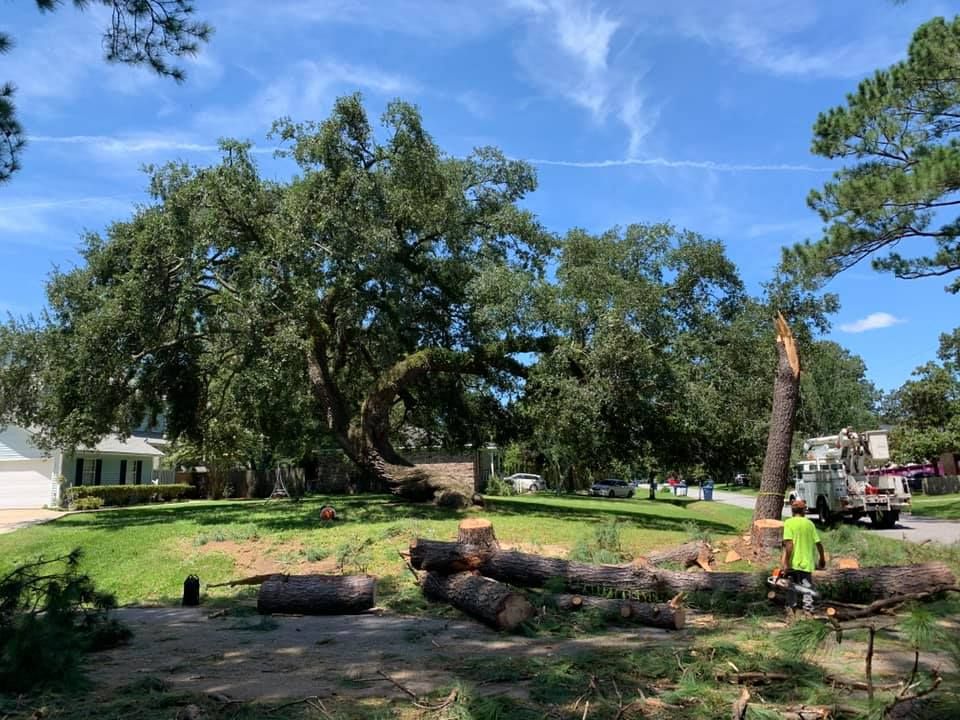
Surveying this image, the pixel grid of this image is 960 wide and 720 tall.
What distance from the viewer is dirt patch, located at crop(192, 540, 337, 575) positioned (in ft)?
41.9

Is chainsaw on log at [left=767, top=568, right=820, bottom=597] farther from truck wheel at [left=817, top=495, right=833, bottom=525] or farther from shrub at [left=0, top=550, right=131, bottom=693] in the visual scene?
truck wheel at [left=817, top=495, right=833, bottom=525]

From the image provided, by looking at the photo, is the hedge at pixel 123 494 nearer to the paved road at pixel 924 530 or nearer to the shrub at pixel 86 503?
the shrub at pixel 86 503

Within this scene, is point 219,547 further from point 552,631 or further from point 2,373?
point 2,373

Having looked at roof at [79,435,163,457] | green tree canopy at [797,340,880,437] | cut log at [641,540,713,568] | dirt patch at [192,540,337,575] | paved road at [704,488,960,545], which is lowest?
paved road at [704,488,960,545]

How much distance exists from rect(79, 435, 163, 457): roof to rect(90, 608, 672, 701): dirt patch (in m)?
29.1

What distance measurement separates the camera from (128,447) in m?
37.9

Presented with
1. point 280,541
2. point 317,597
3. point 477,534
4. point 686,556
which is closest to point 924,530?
point 686,556

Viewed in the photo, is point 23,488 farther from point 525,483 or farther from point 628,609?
point 628,609

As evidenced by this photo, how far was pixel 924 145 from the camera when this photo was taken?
1839 cm

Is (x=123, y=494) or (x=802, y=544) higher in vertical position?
(x=802, y=544)

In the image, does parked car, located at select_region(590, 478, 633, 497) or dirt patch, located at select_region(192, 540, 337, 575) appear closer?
dirt patch, located at select_region(192, 540, 337, 575)

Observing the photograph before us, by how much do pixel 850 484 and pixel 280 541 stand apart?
675 inches

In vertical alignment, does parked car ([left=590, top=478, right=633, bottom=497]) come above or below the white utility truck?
below

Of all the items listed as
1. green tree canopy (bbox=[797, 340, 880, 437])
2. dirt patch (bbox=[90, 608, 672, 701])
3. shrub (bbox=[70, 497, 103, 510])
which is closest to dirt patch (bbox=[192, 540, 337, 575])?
dirt patch (bbox=[90, 608, 672, 701])
